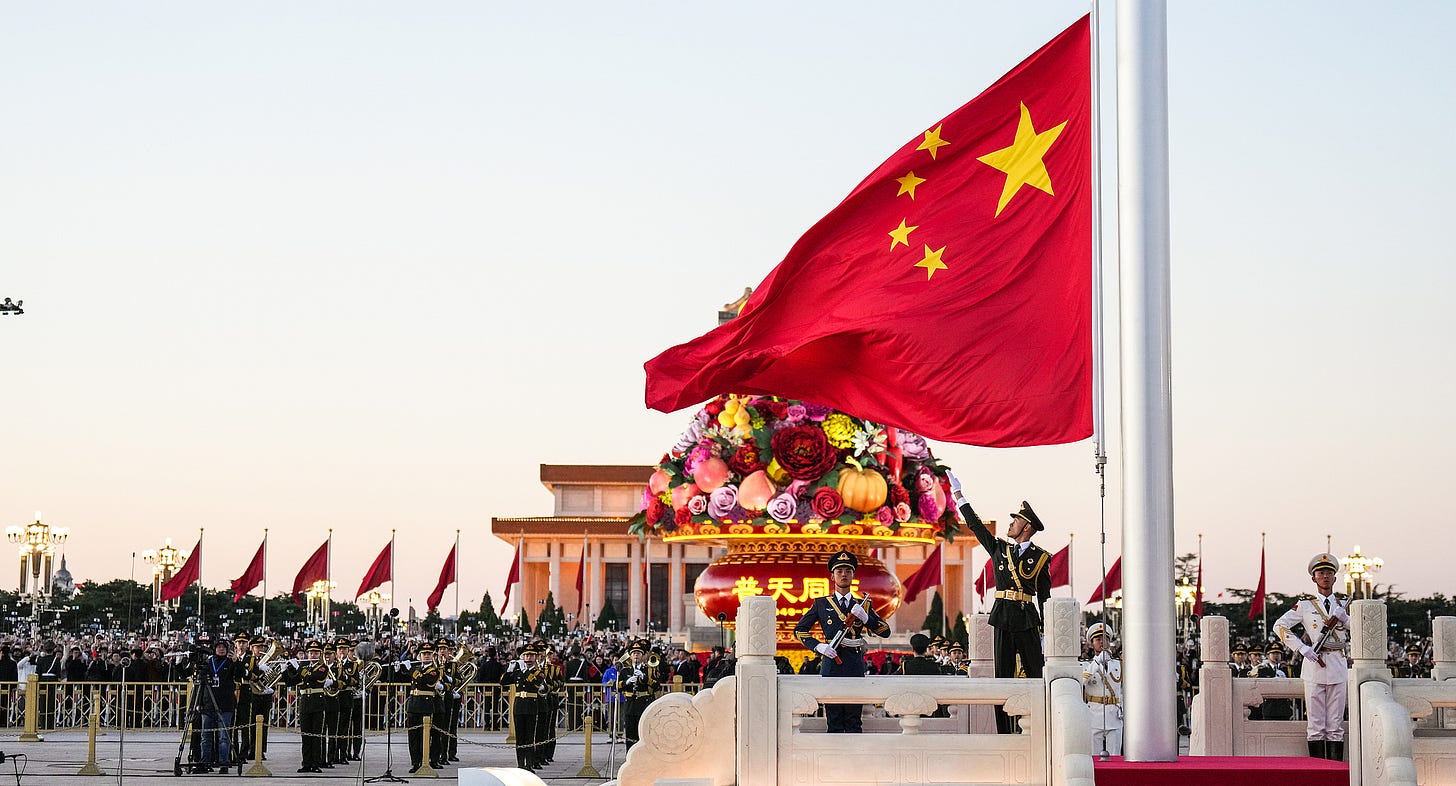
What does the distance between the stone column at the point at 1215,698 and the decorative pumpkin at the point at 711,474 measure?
496 cm

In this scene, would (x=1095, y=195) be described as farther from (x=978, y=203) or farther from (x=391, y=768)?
(x=391, y=768)

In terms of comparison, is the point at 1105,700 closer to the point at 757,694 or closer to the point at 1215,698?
the point at 1215,698

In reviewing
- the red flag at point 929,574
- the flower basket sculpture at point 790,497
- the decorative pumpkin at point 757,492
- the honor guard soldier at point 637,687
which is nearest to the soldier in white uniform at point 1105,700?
the flower basket sculpture at point 790,497

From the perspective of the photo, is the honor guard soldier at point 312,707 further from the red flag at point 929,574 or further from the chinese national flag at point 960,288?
the chinese national flag at point 960,288

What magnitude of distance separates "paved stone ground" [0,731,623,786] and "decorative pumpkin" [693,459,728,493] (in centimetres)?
393

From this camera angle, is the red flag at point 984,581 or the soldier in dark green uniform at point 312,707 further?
the red flag at point 984,581

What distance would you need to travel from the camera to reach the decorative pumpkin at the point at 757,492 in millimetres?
14617

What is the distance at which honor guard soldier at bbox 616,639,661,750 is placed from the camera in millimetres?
19484

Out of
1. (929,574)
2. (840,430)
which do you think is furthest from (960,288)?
(929,574)

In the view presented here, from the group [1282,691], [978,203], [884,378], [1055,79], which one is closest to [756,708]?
[884,378]

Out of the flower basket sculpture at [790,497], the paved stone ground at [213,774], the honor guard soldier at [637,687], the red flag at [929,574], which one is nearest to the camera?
the flower basket sculpture at [790,497]

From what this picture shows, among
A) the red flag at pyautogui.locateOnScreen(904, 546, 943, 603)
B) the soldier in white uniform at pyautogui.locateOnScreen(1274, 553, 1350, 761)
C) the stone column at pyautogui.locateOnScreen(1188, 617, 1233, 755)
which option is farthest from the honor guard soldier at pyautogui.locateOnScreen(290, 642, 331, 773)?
the soldier in white uniform at pyautogui.locateOnScreen(1274, 553, 1350, 761)

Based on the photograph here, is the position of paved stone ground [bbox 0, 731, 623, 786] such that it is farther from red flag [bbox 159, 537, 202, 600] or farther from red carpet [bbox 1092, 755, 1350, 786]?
red carpet [bbox 1092, 755, 1350, 786]

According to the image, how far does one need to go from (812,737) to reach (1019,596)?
105 inches
